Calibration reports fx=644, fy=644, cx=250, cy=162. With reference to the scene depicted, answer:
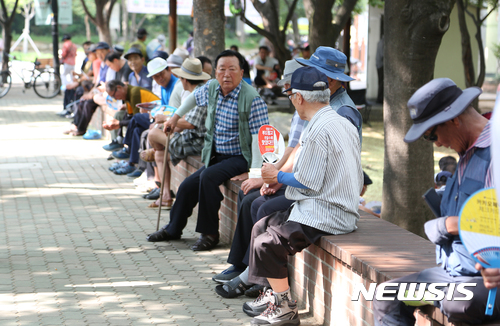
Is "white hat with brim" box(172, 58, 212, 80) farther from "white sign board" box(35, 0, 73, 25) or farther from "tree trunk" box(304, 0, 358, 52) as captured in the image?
"white sign board" box(35, 0, 73, 25)

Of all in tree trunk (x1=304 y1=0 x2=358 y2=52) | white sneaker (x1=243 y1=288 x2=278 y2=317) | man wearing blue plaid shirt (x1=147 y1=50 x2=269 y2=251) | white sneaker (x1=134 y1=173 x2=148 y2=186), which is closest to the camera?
white sneaker (x1=243 y1=288 x2=278 y2=317)

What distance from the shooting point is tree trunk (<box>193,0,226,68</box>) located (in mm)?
8797

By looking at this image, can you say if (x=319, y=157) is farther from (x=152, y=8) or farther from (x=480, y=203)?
(x=152, y=8)

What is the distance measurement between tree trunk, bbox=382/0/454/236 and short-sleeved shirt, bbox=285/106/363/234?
160 cm

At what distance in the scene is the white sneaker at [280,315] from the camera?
425 cm

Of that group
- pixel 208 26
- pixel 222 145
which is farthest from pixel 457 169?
pixel 208 26

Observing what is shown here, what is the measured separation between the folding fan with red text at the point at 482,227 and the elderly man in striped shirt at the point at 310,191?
61.5 inches

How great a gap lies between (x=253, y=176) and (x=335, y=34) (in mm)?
6192

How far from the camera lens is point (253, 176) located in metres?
5.32

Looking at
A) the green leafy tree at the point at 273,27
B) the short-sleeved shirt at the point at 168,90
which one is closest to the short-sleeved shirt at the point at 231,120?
the short-sleeved shirt at the point at 168,90

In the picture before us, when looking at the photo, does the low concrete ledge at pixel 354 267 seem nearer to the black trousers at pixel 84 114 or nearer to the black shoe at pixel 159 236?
the black shoe at pixel 159 236

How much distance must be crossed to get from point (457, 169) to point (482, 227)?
0.47 m

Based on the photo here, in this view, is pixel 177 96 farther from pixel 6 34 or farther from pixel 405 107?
pixel 6 34

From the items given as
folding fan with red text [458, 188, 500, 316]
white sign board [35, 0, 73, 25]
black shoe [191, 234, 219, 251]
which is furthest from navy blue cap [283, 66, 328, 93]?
white sign board [35, 0, 73, 25]
